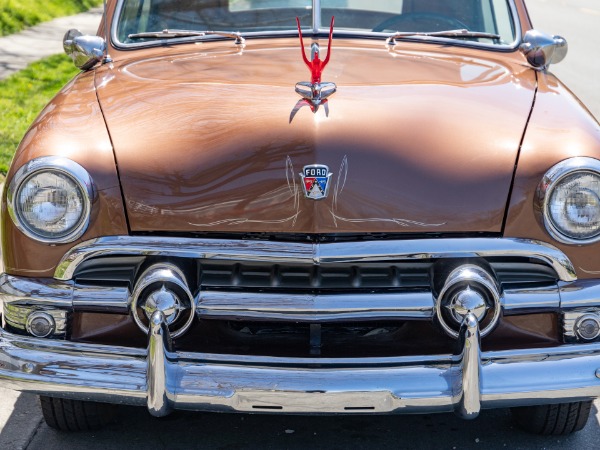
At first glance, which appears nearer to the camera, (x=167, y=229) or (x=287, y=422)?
(x=167, y=229)

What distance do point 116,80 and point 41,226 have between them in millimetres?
849

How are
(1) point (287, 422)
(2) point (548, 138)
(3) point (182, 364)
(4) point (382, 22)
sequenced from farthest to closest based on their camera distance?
(4) point (382, 22)
(1) point (287, 422)
(2) point (548, 138)
(3) point (182, 364)

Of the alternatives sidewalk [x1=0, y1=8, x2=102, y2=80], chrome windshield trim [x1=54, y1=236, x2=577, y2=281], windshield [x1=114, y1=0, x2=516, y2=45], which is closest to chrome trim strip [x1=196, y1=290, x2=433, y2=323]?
chrome windshield trim [x1=54, y1=236, x2=577, y2=281]

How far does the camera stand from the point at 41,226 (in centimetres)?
304

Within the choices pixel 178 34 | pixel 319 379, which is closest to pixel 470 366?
pixel 319 379

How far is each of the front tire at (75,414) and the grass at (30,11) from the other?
997cm

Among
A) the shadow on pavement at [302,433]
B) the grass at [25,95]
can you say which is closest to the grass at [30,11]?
the grass at [25,95]

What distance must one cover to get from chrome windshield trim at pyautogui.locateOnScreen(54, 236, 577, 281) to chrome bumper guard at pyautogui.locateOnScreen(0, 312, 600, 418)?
21cm

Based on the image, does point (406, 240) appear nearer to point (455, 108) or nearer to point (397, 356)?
point (397, 356)

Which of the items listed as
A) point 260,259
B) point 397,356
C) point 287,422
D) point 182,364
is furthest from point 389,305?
point 287,422

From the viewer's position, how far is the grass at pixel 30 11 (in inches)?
518

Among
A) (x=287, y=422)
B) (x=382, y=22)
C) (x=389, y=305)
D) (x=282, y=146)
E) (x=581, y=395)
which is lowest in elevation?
(x=287, y=422)

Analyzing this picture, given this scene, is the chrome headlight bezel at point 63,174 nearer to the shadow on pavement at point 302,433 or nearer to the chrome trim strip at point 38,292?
the chrome trim strip at point 38,292

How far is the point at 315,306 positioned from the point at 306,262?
5.0 inches
